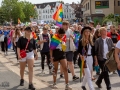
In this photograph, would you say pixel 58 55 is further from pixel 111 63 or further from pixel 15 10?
pixel 15 10

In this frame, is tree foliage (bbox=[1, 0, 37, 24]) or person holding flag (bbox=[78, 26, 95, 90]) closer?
person holding flag (bbox=[78, 26, 95, 90])

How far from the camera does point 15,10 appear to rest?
133 m

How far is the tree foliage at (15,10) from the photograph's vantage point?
13100cm

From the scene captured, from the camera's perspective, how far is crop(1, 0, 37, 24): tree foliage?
13100 cm

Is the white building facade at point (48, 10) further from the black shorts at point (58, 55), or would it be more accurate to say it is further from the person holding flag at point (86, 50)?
the person holding flag at point (86, 50)

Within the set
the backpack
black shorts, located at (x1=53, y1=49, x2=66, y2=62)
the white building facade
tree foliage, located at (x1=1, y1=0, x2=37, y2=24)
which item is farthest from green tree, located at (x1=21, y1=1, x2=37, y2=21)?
the backpack

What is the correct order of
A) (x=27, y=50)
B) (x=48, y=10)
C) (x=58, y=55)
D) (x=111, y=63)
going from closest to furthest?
1. (x=111, y=63)
2. (x=58, y=55)
3. (x=27, y=50)
4. (x=48, y=10)

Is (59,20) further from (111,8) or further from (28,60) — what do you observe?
(111,8)

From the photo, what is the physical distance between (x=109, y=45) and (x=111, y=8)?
177ft

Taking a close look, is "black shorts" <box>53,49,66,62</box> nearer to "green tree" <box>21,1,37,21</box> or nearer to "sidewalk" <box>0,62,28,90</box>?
"sidewalk" <box>0,62,28,90</box>

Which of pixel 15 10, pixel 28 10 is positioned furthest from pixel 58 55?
pixel 28 10

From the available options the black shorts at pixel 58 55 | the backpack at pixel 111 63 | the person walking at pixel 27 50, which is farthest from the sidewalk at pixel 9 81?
the backpack at pixel 111 63

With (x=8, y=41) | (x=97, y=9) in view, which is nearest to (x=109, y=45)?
(x=8, y=41)

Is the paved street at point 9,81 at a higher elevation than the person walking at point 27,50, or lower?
lower
